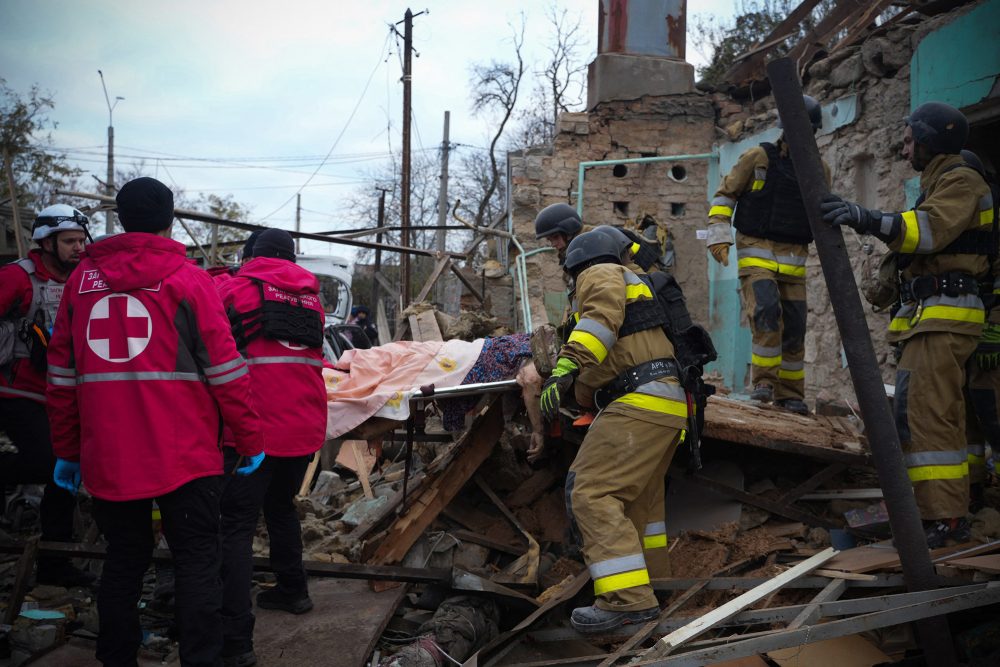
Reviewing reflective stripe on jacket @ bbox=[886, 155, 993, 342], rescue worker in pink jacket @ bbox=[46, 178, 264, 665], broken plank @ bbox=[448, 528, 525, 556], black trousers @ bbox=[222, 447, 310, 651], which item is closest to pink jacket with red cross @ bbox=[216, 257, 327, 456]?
black trousers @ bbox=[222, 447, 310, 651]

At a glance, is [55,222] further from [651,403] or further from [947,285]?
[947,285]

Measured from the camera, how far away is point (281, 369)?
3.33 m

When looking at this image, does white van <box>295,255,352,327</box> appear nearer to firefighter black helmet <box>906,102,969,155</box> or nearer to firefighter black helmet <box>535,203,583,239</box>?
firefighter black helmet <box>535,203,583,239</box>

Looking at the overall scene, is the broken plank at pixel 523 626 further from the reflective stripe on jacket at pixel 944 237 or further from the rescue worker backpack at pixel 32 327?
the rescue worker backpack at pixel 32 327

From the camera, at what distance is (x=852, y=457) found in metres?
3.98

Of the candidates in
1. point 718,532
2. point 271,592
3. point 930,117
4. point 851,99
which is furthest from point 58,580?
point 851,99

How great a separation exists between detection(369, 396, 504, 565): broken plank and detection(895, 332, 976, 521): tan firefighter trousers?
2133 millimetres

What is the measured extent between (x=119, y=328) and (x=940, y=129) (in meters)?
3.64

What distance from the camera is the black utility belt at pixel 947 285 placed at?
3.33m

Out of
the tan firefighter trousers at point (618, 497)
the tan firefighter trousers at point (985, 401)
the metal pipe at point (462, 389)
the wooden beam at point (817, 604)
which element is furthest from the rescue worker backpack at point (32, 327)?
the tan firefighter trousers at point (985, 401)

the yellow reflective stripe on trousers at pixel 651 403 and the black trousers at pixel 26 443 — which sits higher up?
the yellow reflective stripe on trousers at pixel 651 403

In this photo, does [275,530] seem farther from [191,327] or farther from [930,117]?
[930,117]

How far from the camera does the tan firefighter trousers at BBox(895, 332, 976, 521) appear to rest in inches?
128

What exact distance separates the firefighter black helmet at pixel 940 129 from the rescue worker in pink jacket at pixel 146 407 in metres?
3.27
